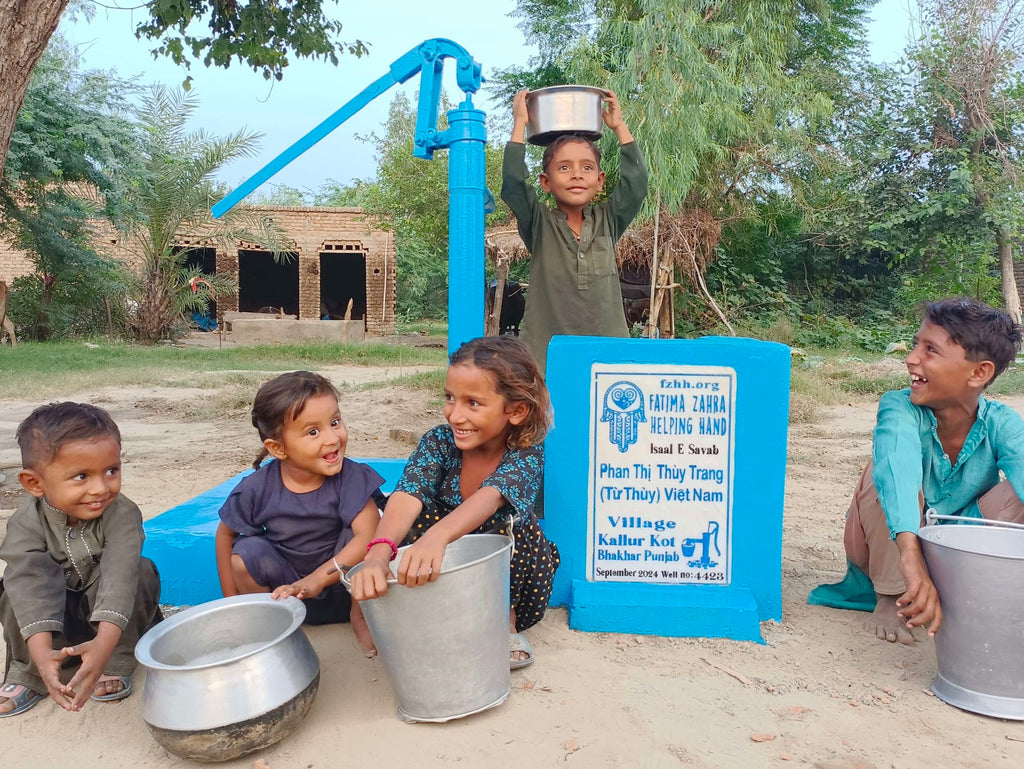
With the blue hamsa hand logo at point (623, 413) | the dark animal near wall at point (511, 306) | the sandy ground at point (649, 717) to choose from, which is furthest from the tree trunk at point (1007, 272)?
the blue hamsa hand logo at point (623, 413)

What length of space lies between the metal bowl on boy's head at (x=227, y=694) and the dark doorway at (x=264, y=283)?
2086cm

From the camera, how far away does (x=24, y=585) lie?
1780 millimetres

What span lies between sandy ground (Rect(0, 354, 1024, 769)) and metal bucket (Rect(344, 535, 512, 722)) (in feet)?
0.23

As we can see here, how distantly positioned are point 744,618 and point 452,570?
104cm

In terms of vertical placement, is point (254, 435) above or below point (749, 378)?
below

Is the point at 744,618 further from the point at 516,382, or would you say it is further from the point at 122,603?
the point at 122,603

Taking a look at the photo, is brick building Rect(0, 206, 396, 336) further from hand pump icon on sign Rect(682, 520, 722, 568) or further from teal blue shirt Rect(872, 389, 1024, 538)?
teal blue shirt Rect(872, 389, 1024, 538)

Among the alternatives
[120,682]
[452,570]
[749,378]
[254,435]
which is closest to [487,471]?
[452,570]

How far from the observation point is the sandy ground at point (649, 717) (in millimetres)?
1638

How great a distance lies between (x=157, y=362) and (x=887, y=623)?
9655 mm

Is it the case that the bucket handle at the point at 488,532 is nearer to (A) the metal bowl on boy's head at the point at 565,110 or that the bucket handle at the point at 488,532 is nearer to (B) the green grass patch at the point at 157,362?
(A) the metal bowl on boy's head at the point at 565,110

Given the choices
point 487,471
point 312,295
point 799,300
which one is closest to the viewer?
point 487,471

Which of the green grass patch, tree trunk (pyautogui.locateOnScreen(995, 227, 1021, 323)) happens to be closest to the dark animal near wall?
the green grass patch

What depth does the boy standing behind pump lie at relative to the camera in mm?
2814
